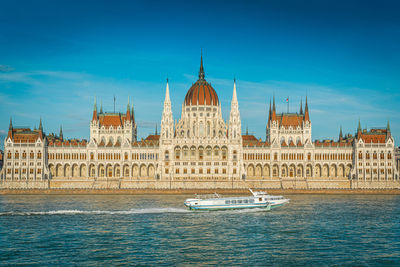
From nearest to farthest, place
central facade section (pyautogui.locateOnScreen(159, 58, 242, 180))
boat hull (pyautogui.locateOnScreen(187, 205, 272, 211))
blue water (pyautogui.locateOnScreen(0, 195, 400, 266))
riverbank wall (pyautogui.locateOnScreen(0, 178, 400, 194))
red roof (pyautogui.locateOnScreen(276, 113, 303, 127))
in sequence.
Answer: blue water (pyautogui.locateOnScreen(0, 195, 400, 266)), boat hull (pyautogui.locateOnScreen(187, 205, 272, 211)), riverbank wall (pyautogui.locateOnScreen(0, 178, 400, 194)), central facade section (pyautogui.locateOnScreen(159, 58, 242, 180)), red roof (pyautogui.locateOnScreen(276, 113, 303, 127))

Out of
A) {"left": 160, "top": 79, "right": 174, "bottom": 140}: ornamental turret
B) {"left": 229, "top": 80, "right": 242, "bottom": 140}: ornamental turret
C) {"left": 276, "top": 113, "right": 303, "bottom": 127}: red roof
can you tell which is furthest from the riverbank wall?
{"left": 276, "top": 113, "right": 303, "bottom": 127}: red roof

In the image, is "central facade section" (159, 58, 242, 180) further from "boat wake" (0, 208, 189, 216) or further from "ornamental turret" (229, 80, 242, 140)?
"boat wake" (0, 208, 189, 216)

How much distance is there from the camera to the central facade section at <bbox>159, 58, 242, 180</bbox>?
5359 inches

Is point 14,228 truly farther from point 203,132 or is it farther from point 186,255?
point 203,132

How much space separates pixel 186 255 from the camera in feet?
165

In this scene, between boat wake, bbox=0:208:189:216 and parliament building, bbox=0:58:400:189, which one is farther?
parliament building, bbox=0:58:400:189

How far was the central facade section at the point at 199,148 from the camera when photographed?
136 meters

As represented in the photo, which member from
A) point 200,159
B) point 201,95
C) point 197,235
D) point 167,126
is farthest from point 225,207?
point 201,95

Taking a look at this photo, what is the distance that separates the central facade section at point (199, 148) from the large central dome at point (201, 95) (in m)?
4.59

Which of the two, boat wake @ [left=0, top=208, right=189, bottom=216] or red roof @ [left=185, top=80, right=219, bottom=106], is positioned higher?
red roof @ [left=185, top=80, right=219, bottom=106]

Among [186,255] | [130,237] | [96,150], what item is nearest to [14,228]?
[130,237]

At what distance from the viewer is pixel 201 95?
14525 cm

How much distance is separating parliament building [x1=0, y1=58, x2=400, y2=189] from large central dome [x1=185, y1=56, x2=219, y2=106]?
284mm

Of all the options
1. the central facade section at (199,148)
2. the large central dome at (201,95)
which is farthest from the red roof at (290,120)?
the large central dome at (201,95)
